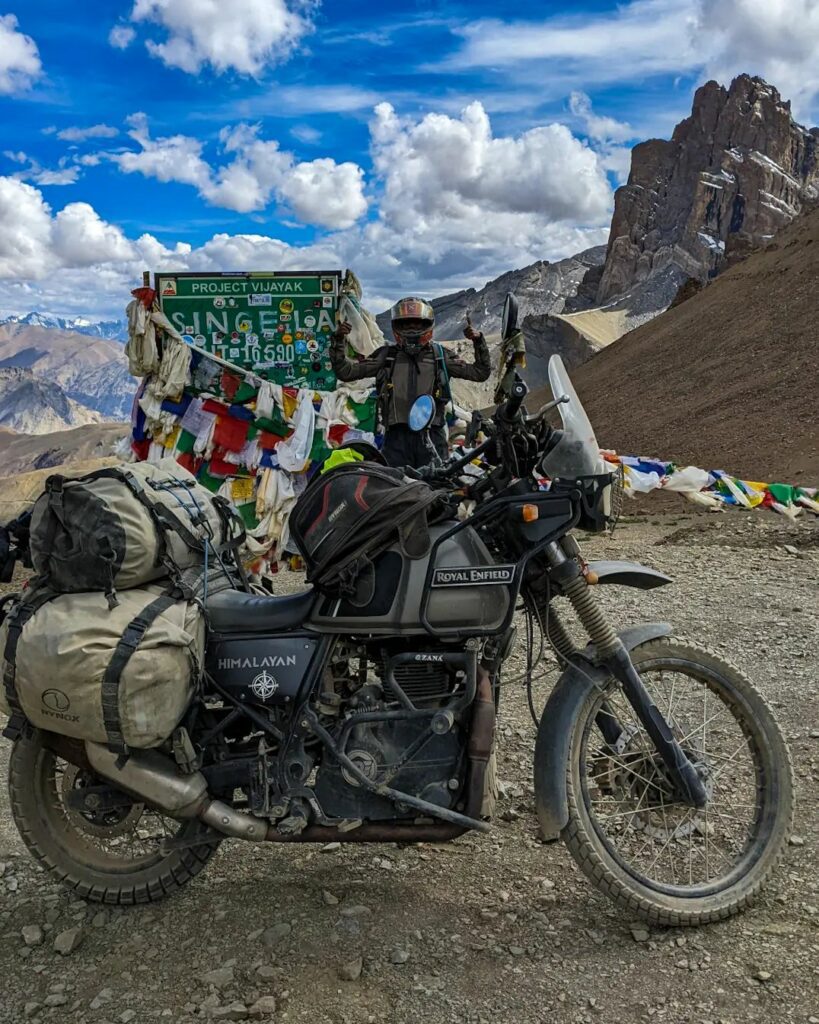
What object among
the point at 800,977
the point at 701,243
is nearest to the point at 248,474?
the point at 800,977

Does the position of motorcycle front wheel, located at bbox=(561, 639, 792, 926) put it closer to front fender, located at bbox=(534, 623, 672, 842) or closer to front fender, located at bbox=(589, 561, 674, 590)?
front fender, located at bbox=(534, 623, 672, 842)

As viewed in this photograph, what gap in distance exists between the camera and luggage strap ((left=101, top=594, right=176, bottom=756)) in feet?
9.27

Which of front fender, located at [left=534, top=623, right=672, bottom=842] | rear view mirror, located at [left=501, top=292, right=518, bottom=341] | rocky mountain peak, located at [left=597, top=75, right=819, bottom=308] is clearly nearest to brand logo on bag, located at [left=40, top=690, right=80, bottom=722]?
front fender, located at [left=534, top=623, right=672, bottom=842]

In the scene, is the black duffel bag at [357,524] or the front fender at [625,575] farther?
the front fender at [625,575]

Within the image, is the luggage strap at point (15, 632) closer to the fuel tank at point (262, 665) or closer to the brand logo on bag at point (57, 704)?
the brand logo on bag at point (57, 704)

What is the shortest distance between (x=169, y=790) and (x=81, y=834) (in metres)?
0.69

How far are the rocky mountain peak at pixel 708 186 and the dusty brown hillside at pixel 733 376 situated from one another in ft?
206

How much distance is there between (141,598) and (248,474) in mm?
7633

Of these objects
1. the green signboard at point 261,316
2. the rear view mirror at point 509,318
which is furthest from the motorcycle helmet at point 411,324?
the rear view mirror at point 509,318

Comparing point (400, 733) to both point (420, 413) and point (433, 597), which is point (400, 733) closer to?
point (433, 597)

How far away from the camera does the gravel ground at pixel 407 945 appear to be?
285cm

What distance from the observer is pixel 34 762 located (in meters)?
3.38

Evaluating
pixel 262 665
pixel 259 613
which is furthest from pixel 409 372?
pixel 262 665

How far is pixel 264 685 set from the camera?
122 inches
